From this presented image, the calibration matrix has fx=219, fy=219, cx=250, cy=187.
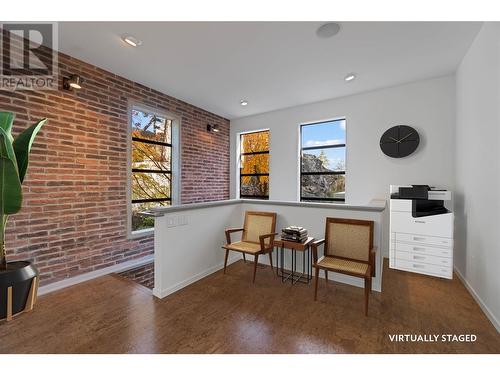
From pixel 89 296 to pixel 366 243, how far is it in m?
3.13

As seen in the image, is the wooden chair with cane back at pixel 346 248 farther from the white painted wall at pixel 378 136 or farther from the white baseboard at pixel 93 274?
the white baseboard at pixel 93 274

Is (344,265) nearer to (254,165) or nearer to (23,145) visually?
(23,145)

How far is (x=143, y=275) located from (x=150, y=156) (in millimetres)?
1942

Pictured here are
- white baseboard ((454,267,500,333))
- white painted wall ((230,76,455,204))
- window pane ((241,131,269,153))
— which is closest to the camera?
white baseboard ((454,267,500,333))

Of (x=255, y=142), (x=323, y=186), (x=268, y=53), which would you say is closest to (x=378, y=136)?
(x=323, y=186)

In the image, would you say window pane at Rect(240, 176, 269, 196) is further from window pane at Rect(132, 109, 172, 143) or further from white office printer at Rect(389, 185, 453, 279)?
white office printer at Rect(389, 185, 453, 279)

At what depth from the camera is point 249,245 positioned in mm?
2910

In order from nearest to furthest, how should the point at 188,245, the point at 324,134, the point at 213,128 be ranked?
Answer: the point at 188,245 < the point at 324,134 < the point at 213,128

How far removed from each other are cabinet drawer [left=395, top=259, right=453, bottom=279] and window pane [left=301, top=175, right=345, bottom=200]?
5.03 feet

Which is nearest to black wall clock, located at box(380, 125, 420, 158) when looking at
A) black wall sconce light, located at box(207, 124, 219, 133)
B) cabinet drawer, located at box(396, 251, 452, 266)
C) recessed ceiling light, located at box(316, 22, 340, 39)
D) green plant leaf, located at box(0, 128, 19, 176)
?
cabinet drawer, located at box(396, 251, 452, 266)

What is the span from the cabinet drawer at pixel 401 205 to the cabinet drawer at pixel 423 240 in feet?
1.11

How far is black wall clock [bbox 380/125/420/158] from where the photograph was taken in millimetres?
3494

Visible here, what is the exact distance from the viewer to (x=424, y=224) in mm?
2791
